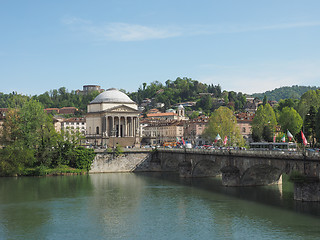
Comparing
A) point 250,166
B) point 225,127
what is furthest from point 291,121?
point 250,166

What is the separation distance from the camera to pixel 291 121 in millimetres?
104125

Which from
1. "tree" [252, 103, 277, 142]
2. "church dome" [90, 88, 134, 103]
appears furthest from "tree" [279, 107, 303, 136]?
"church dome" [90, 88, 134, 103]

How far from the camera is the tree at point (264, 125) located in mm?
107062

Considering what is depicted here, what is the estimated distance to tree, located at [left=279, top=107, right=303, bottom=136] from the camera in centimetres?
10356

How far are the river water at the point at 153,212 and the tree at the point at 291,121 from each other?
150 feet

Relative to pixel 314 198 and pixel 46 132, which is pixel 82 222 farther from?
pixel 46 132

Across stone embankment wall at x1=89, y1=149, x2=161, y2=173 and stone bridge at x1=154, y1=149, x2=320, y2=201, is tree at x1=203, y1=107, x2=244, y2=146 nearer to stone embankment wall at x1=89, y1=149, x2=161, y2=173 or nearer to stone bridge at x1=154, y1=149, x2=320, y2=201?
stone embankment wall at x1=89, y1=149, x2=161, y2=173

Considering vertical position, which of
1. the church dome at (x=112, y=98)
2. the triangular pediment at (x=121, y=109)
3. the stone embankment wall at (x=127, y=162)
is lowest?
the stone embankment wall at (x=127, y=162)

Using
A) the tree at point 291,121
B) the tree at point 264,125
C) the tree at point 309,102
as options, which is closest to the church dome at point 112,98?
the tree at point 264,125

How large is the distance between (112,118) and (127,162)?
24144 mm

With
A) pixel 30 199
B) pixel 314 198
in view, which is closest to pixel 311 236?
pixel 314 198

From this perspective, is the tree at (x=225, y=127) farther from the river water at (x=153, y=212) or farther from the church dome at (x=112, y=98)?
the river water at (x=153, y=212)

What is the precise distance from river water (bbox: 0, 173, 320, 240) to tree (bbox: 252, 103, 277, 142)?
154 feet

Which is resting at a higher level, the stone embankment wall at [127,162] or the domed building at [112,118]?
the domed building at [112,118]
